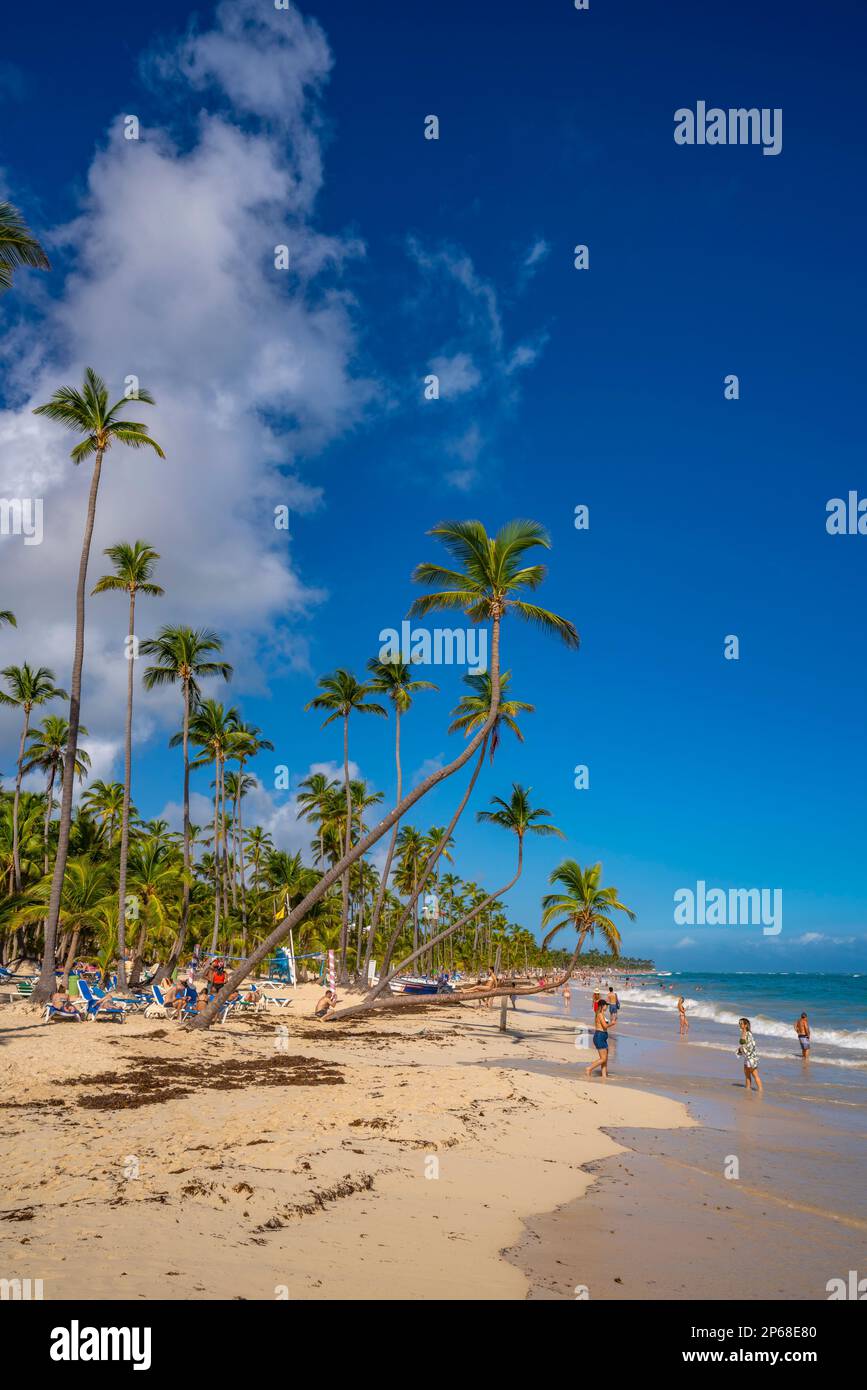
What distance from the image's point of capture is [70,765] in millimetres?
23203

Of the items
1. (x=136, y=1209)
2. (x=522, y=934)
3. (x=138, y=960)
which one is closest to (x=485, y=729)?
(x=136, y=1209)

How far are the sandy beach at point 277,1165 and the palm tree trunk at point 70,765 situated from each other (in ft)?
18.7

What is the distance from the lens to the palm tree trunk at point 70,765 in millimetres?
23141

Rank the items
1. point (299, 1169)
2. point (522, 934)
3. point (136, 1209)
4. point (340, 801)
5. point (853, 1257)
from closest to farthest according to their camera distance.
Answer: point (136, 1209) < point (853, 1257) < point (299, 1169) < point (340, 801) < point (522, 934)

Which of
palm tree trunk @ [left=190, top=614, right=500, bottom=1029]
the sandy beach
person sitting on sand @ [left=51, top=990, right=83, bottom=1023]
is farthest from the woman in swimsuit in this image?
person sitting on sand @ [left=51, top=990, right=83, bottom=1023]

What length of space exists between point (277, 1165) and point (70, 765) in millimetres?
17776

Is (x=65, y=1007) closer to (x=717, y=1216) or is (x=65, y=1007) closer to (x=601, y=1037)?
(x=601, y=1037)

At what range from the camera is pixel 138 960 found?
151 feet

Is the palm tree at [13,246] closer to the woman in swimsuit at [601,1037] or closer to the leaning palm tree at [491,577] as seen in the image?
the leaning palm tree at [491,577]

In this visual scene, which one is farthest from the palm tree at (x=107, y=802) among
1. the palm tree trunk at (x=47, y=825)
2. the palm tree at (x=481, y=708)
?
the palm tree at (x=481, y=708)

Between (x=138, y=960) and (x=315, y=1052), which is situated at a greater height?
(x=315, y=1052)

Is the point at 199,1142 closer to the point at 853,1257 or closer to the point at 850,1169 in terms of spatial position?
the point at 853,1257

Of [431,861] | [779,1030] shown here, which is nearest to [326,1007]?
[431,861]
